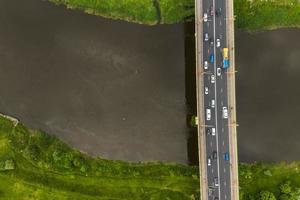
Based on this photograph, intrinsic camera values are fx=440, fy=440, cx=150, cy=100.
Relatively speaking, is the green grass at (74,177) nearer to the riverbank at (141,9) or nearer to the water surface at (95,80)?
the water surface at (95,80)

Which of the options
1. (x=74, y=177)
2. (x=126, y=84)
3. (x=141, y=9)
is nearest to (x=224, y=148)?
(x=126, y=84)

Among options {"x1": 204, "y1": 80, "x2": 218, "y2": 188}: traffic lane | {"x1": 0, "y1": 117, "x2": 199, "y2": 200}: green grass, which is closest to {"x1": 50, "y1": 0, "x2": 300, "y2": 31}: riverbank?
{"x1": 204, "y1": 80, "x2": 218, "y2": 188}: traffic lane

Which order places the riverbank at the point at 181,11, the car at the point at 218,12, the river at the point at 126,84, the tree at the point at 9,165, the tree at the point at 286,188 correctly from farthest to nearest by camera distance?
the river at the point at 126,84 < the riverbank at the point at 181,11 < the tree at the point at 9,165 < the tree at the point at 286,188 < the car at the point at 218,12

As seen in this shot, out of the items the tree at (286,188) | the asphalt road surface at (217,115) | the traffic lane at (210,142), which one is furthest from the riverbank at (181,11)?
the tree at (286,188)

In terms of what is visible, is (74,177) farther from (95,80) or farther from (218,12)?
(218,12)

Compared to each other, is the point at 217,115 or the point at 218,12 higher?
the point at 218,12
